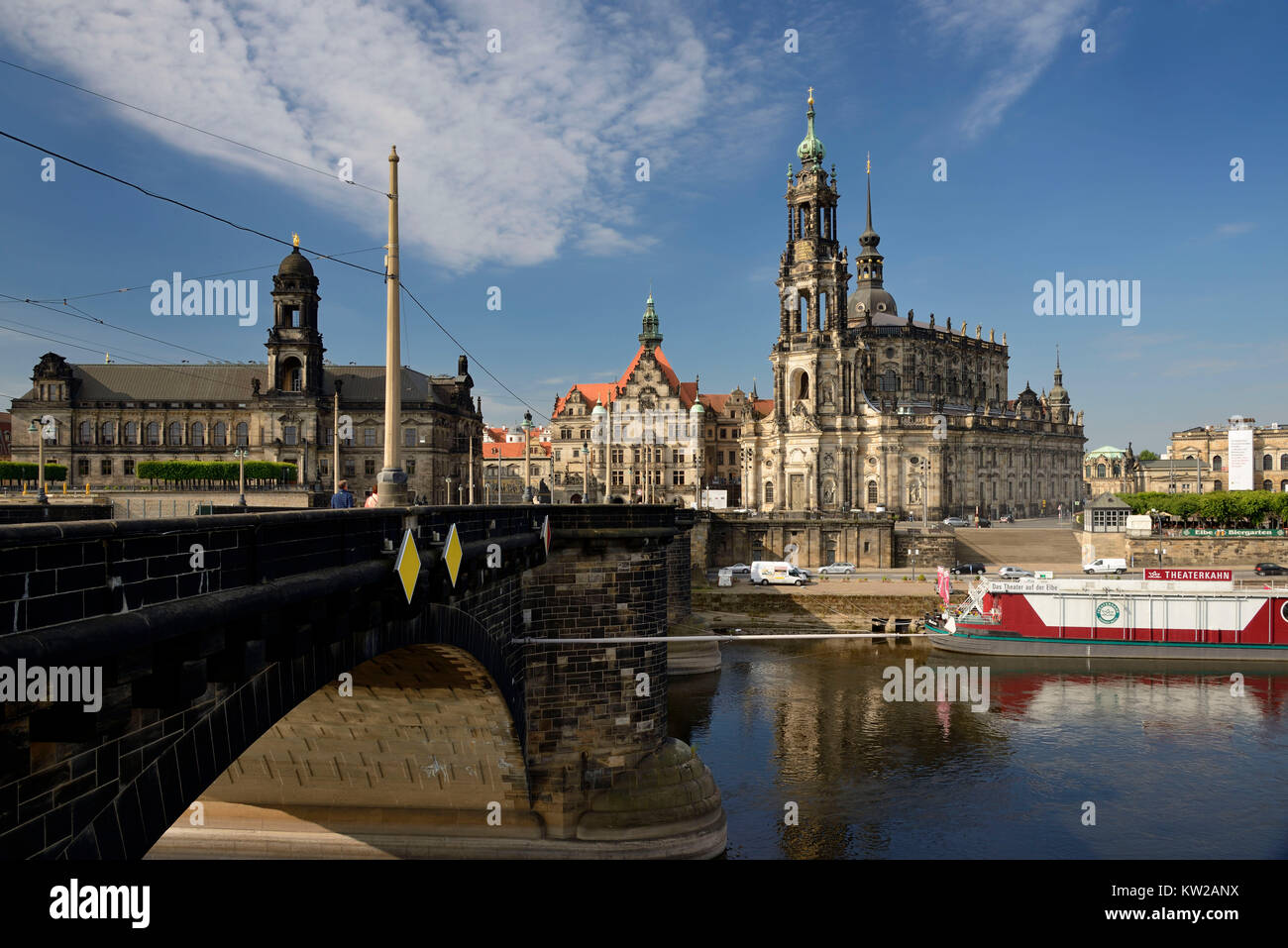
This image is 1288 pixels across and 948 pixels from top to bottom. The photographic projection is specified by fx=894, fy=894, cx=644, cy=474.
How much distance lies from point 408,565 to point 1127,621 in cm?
4791

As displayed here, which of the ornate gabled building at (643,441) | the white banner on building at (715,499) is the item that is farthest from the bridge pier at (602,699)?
the ornate gabled building at (643,441)

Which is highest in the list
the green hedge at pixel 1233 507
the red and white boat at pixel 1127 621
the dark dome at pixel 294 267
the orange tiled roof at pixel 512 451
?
the dark dome at pixel 294 267

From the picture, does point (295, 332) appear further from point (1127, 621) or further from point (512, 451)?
point (1127, 621)

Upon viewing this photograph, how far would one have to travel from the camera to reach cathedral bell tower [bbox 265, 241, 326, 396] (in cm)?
7669

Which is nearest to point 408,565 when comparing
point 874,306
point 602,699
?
point 602,699

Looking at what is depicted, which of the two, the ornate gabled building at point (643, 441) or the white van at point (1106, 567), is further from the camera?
the ornate gabled building at point (643, 441)

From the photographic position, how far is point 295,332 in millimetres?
78000

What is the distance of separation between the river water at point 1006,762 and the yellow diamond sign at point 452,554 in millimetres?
13959

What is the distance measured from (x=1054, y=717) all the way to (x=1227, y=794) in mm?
9245

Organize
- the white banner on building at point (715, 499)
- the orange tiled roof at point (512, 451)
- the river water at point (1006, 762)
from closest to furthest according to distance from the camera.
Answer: the river water at point (1006, 762), the white banner on building at point (715, 499), the orange tiled roof at point (512, 451)

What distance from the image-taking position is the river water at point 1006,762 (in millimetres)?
24031

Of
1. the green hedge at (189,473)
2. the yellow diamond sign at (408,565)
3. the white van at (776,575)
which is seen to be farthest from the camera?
the white van at (776,575)

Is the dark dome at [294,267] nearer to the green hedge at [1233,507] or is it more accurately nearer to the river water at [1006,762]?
the river water at [1006,762]

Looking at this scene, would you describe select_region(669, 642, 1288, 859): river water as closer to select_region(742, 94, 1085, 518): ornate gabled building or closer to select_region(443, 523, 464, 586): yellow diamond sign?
select_region(443, 523, 464, 586): yellow diamond sign
